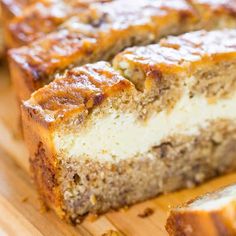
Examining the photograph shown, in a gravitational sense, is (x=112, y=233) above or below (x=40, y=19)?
below

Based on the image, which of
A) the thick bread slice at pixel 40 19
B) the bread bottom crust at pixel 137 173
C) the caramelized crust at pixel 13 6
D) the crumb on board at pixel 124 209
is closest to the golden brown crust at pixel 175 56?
the bread bottom crust at pixel 137 173

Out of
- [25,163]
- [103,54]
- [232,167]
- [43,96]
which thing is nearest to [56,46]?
[103,54]

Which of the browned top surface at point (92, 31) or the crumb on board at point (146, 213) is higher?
the browned top surface at point (92, 31)

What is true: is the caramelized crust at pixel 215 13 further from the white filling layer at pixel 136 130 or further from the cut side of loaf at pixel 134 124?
the white filling layer at pixel 136 130

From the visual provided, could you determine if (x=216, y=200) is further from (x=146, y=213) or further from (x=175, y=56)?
(x=175, y=56)

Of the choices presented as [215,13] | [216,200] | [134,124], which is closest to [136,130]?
[134,124]

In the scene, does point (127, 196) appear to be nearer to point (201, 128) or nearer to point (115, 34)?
point (201, 128)
